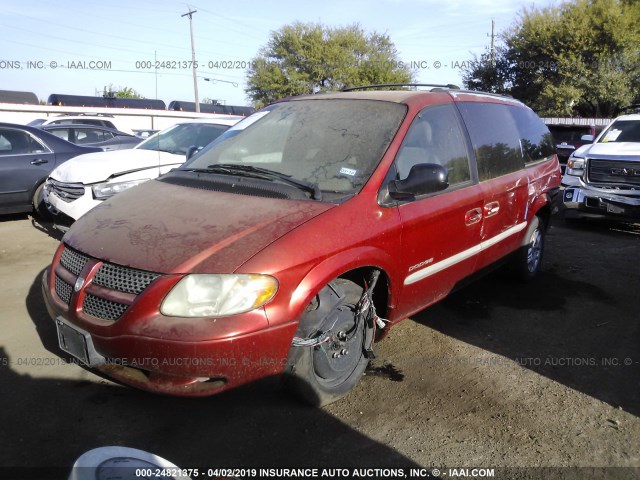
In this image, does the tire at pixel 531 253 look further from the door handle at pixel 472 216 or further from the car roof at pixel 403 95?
the car roof at pixel 403 95

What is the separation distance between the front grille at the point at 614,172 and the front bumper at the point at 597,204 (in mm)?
197

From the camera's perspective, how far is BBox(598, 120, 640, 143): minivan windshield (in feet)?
28.4

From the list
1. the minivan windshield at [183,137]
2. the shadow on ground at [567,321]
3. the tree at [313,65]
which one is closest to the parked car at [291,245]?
the shadow on ground at [567,321]

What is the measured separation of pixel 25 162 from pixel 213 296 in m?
6.26

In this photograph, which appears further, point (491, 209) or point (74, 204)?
point (74, 204)

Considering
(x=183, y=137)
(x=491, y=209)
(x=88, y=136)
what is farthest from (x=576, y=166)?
(x=88, y=136)

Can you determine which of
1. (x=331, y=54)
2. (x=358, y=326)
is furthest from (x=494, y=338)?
(x=331, y=54)

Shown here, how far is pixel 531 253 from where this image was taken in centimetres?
543

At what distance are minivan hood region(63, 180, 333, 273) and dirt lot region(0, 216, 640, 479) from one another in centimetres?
75

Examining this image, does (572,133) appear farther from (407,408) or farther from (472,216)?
(407,408)

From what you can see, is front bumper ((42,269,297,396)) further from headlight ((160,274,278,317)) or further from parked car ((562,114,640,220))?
parked car ((562,114,640,220))

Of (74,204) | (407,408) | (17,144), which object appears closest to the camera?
(407,408)

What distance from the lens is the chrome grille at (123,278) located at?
2629 mm

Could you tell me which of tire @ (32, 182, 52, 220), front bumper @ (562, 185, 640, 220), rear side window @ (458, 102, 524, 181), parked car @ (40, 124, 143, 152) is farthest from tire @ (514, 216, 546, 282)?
parked car @ (40, 124, 143, 152)
